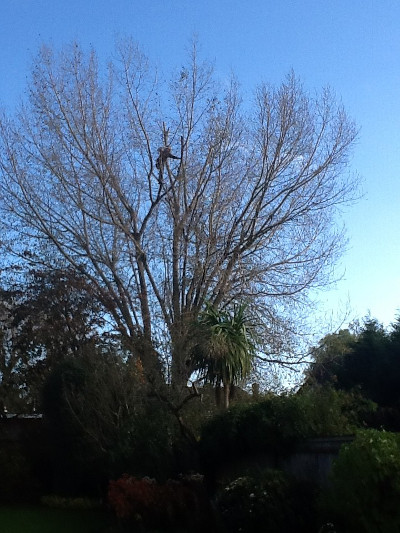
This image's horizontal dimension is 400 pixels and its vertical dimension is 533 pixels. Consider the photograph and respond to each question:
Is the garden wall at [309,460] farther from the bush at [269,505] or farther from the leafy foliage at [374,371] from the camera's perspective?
the leafy foliage at [374,371]

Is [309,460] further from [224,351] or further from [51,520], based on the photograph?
[224,351]

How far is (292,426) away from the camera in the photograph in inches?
525

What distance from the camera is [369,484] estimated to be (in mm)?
8828

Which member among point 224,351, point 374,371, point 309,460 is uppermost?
point 224,351

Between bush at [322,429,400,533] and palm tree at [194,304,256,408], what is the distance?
9966 mm

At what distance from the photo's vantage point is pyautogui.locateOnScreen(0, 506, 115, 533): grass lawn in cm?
1473

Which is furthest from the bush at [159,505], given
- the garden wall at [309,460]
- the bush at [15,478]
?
the bush at [15,478]

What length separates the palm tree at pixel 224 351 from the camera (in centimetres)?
1969

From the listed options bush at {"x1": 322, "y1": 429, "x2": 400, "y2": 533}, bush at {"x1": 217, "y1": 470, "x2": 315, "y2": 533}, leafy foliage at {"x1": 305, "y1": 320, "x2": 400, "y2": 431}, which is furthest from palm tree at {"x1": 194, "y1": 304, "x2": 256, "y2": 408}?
bush at {"x1": 322, "y1": 429, "x2": 400, "y2": 533}

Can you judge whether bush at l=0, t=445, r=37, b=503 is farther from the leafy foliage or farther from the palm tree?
the leafy foliage

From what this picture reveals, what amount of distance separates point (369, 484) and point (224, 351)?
35.7 ft

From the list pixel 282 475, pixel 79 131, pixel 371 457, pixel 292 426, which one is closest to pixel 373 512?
pixel 371 457

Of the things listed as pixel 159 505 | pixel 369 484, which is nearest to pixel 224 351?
pixel 159 505

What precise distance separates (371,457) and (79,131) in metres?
17.2
